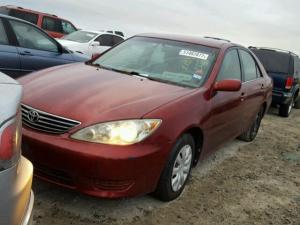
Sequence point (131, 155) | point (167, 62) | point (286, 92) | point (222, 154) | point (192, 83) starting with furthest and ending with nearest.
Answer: point (286, 92), point (222, 154), point (167, 62), point (192, 83), point (131, 155)

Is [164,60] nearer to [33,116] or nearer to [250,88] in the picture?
[250,88]

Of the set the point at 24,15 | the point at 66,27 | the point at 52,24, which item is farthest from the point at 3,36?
the point at 66,27

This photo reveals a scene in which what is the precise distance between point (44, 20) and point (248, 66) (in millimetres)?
12243

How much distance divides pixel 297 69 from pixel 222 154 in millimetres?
6407

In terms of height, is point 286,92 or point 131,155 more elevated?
point 131,155

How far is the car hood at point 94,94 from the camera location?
3637 millimetres

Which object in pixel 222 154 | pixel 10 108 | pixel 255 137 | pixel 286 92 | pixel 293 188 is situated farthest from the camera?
A: pixel 286 92

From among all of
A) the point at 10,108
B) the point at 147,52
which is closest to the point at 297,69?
the point at 147,52

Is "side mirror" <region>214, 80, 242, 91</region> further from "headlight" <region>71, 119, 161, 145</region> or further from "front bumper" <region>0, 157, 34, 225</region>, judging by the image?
"front bumper" <region>0, 157, 34, 225</region>

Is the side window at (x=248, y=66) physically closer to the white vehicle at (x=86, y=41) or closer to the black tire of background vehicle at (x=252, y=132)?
the black tire of background vehicle at (x=252, y=132)

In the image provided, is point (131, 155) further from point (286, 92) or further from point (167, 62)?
point (286, 92)

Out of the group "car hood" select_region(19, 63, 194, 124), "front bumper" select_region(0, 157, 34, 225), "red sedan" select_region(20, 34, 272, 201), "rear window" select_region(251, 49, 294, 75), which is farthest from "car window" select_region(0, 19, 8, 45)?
"rear window" select_region(251, 49, 294, 75)

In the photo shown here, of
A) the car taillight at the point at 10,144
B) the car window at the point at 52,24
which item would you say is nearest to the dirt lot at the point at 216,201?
the car taillight at the point at 10,144

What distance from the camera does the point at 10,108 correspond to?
2139 millimetres
